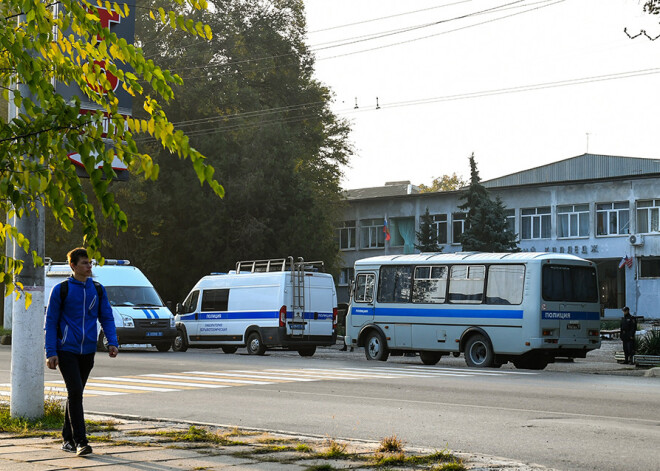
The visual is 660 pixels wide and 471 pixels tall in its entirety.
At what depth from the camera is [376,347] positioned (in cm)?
2891

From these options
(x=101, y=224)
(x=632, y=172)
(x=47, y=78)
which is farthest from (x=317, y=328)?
(x=632, y=172)

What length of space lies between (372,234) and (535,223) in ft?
44.5

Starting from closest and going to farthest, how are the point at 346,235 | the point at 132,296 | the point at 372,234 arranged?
the point at 132,296, the point at 372,234, the point at 346,235

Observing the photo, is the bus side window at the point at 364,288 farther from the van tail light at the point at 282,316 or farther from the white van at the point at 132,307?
the white van at the point at 132,307

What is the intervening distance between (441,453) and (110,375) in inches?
500

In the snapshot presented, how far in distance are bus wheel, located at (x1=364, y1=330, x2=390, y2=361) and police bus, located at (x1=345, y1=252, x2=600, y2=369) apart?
0.03 m

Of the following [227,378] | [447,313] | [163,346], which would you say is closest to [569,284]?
[447,313]

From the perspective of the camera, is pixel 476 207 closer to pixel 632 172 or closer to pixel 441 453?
pixel 632 172

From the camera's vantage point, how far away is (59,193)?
549 cm

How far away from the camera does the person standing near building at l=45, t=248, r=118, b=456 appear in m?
9.15

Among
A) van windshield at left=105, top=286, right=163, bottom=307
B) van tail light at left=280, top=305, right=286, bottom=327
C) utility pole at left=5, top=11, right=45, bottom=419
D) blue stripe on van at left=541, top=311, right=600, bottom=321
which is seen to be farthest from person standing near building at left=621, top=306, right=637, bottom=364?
utility pole at left=5, top=11, right=45, bottom=419

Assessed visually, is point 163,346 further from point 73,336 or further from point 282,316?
point 73,336

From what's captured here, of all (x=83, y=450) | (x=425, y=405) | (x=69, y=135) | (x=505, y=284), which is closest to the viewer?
(x=69, y=135)

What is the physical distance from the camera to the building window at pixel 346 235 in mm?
75356
